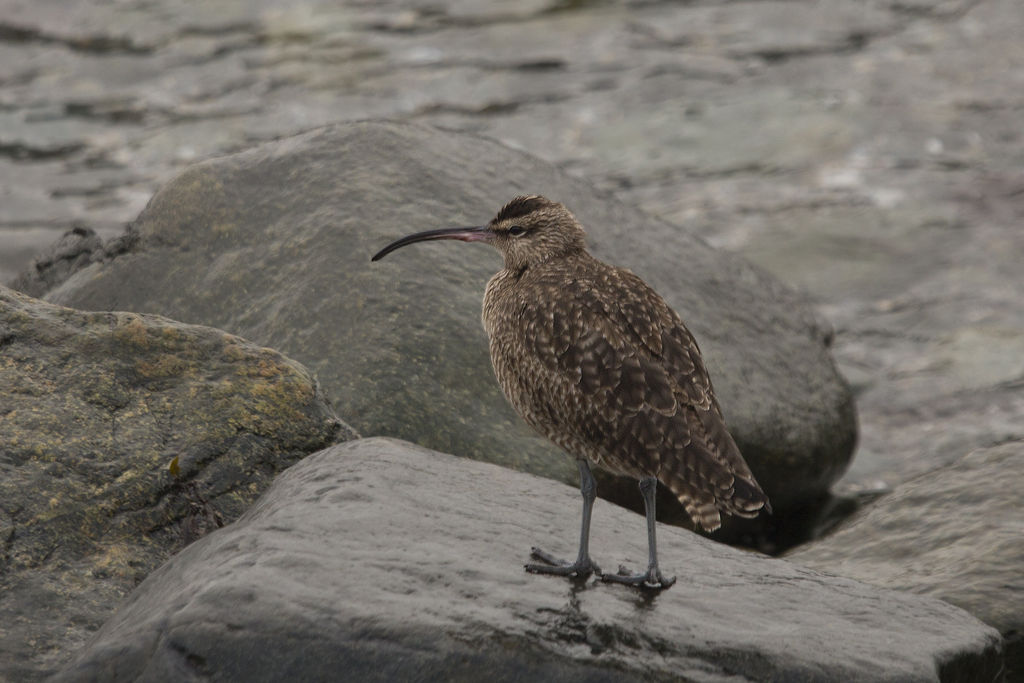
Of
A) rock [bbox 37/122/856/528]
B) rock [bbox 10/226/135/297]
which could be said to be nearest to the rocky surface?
rock [bbox 37/122/856/528]

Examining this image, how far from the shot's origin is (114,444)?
233 inches

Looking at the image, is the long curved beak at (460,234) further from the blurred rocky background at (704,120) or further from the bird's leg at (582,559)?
the blurred rocky background at (704,120)

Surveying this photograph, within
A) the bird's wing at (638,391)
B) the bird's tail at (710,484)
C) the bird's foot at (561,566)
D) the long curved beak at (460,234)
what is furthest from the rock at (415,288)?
the bird's tail at (710,484)

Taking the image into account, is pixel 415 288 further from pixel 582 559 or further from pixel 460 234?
pixel 582 559

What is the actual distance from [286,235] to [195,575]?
3.64 m

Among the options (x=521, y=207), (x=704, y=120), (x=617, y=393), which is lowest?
(x=704, y=120)

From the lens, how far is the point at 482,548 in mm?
5359

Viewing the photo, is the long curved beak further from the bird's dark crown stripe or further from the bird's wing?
the bird's wing

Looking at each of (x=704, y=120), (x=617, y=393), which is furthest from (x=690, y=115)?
(x=617, y=393)

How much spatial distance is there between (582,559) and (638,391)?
2.31 ft

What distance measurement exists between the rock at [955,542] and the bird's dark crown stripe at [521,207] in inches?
107

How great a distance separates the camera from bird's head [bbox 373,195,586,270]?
662 centimetres

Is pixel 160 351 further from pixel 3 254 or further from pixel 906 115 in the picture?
pixel 906 115

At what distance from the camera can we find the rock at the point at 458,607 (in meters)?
4.54
